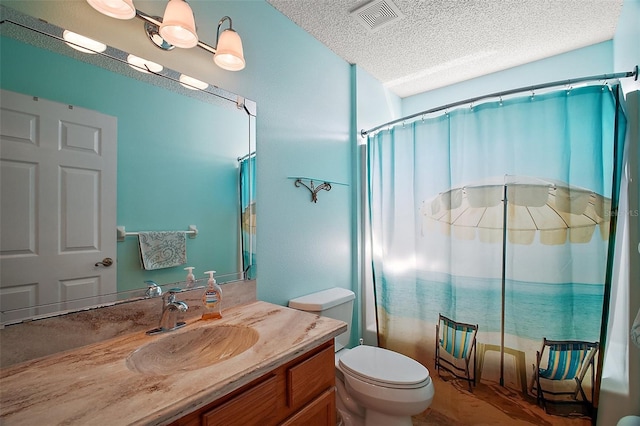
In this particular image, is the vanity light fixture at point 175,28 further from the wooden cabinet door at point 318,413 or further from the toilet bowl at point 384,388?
the toilet bowl at point 384,388

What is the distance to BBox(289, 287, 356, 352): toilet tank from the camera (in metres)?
1.63

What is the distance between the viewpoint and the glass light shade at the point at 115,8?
947 mm

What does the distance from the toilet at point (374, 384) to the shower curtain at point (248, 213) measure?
383mm

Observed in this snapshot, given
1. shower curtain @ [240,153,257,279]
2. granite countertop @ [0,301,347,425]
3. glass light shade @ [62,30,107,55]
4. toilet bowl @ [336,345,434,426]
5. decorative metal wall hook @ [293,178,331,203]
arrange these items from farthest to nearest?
1. decorative metal wall hook @ [293,178,331,203]
2. shower curtain @ [240,153,257,279]
3. toilet bowl @ [336,345,434,426]
4. glass light shade @ [62,30,107,55]
5. granite countertop @ [0,301,347,425]

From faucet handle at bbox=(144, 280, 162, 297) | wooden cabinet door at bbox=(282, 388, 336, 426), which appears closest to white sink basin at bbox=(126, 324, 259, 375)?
faucet handle at bbox=(144, 280, 162, 297)

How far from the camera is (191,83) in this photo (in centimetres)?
127

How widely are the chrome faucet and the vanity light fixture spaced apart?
3.28 feet

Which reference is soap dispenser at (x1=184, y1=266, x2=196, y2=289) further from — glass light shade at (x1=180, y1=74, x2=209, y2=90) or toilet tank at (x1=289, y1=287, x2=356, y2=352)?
glass light shade at (x1=180, y1=74, x2=209, y2=90)

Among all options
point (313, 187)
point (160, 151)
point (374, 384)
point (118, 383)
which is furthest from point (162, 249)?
point (374, 384)

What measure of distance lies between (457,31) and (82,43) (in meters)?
2.01

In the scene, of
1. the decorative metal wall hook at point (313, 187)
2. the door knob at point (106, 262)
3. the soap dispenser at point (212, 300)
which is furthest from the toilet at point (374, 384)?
the door knob at point (106, 262)

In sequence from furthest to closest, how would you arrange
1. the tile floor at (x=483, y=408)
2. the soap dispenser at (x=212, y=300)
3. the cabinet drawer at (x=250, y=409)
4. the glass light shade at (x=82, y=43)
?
1. the tile floor at (x=483, y=408)
2. the soap dispenser at (x=212, y=300)
3. the glass light shade at (x=82, y=43)
4. the cabinet drawer at (x=250, y=409)

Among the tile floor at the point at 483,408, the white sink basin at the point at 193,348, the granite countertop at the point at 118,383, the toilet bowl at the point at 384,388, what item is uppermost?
the granite countertop at the point at 118,383

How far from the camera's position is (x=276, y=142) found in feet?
5.43
